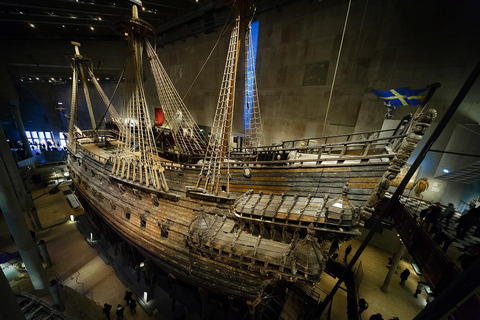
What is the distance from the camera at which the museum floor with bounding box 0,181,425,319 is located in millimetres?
6441

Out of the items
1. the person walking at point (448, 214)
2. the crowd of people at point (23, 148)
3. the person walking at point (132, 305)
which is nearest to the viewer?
the person walking at point (448, 214)

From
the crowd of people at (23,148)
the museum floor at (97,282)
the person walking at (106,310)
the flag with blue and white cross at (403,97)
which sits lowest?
the museum floor at (97,282)

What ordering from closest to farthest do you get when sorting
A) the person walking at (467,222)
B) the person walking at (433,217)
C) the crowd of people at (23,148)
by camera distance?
1. the person walking at (467,222)
2. the person walking at (433,217)
3. the crowd of people at (23,148)

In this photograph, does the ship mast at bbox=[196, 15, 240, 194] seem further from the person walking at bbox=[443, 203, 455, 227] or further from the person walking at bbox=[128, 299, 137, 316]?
the person walking at bbox=[443, 203, 455, 227]

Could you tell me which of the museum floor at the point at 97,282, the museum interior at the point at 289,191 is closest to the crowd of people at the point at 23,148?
the museum interior at the point at 289,191

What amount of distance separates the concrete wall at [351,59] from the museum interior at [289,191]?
5 centimetres

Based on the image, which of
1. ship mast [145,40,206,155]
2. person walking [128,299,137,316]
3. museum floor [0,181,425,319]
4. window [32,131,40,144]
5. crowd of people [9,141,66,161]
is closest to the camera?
person walking [128,299,137,316]

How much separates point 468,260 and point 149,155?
902 centimetres

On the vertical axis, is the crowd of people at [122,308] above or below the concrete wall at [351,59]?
below

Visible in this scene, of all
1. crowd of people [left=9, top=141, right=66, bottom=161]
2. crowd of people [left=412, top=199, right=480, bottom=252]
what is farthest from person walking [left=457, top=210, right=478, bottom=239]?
crowd of people [left=9, top=141, right=66, bottom=161]

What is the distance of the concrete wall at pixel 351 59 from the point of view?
19.2 ft

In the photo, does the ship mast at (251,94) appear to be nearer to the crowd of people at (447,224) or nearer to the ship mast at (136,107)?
the ship mast at (136,107)

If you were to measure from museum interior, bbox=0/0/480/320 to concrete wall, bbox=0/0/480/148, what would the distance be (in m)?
0.05

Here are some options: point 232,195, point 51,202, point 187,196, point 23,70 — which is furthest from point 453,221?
point 23,70
